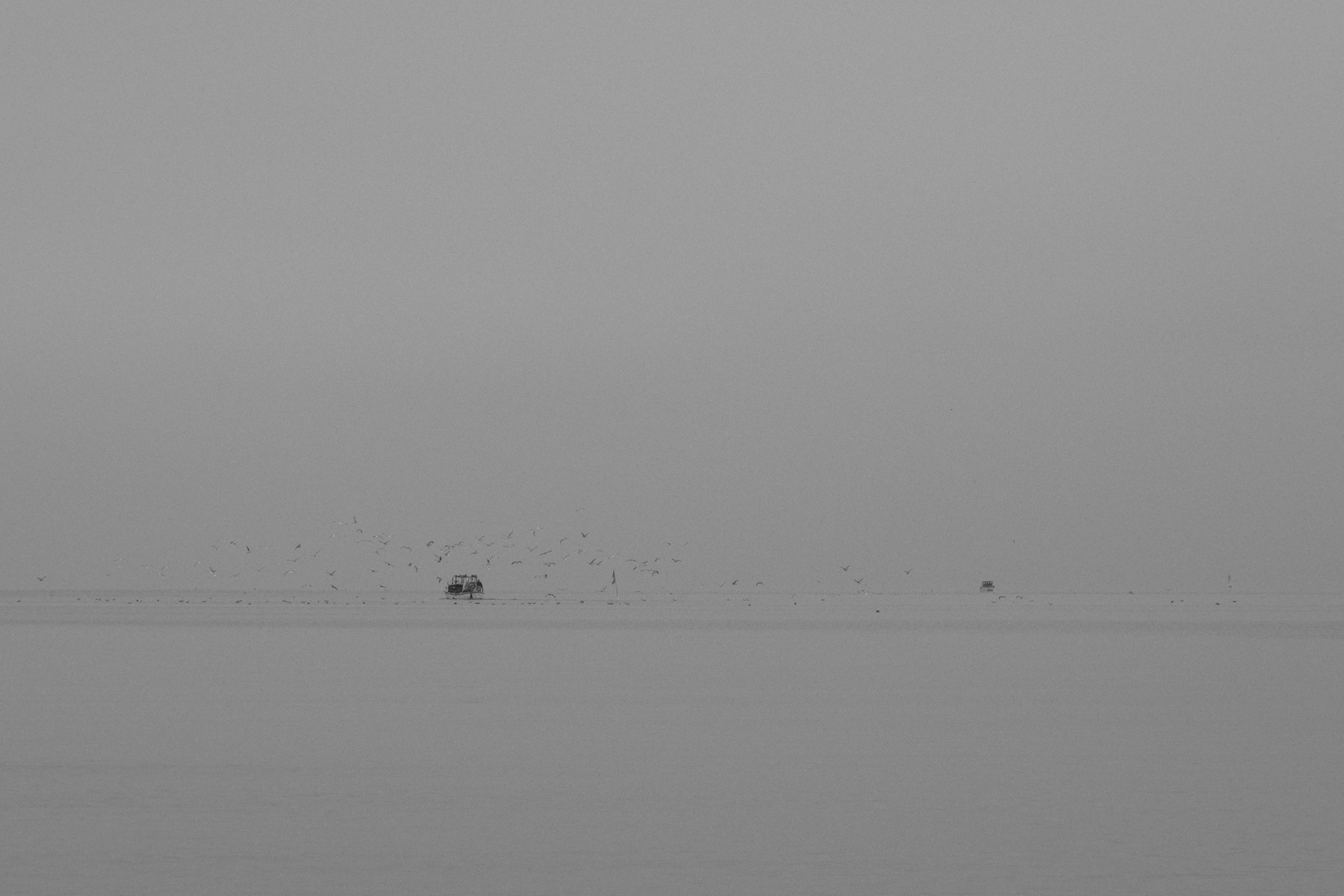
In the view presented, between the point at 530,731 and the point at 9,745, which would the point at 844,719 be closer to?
the point at 530,731

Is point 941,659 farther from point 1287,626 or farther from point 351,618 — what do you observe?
point 351,618

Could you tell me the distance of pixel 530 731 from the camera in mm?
42875

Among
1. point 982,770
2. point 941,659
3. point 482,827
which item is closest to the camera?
point 482,827

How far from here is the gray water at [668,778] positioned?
23875 millimetres

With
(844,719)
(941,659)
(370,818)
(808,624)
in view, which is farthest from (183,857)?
(808,624)

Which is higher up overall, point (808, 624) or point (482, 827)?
point (482, 827)

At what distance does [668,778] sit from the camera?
3391 cm

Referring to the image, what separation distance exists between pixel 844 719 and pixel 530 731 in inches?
373

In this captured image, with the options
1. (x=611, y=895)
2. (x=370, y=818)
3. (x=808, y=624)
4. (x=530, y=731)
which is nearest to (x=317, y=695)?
(x=530, y=731)

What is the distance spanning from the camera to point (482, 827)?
27625 millimetres

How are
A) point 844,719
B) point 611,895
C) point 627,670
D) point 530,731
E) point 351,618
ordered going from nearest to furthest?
point 611,895
point 530,731
point 844,719
point 627,670
point 351,618

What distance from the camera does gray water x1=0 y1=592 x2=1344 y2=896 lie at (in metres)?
23.9

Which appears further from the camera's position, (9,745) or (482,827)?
(9,745)

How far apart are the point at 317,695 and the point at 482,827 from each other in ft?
93.1
